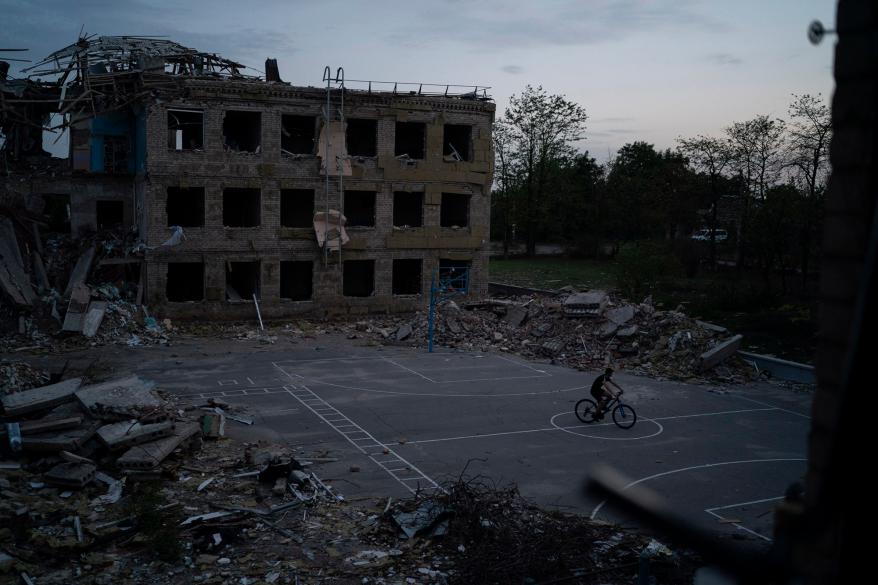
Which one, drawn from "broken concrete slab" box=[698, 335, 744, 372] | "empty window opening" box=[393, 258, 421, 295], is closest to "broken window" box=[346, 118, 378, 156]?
"empty window opening" box=[393, 258, 421, 295]

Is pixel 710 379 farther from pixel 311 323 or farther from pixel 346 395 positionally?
pixel 311 323

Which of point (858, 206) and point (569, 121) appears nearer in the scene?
point (858, 206)

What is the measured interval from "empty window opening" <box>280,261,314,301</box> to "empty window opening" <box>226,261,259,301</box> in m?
2.41

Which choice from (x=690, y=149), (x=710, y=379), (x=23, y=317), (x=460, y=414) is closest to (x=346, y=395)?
(x=460, y=414)

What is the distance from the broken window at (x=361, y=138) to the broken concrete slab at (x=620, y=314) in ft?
54.2

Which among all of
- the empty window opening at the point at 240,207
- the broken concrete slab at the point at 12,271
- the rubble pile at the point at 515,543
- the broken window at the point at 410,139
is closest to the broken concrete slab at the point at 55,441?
the rubble pile at the point at 515,543

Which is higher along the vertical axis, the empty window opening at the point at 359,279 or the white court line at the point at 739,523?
the empty window opening at the point at 359,279

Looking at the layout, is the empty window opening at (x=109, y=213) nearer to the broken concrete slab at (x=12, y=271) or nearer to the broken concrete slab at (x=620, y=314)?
the broken concrete slab at (x=12, y=271)

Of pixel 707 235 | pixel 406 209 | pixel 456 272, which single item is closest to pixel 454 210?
pixel 406 209

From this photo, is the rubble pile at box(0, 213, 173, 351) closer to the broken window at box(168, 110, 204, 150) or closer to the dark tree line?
the broken window at box(168, 110, 204, 150)

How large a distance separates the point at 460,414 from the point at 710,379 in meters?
10.2

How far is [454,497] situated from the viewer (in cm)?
1203

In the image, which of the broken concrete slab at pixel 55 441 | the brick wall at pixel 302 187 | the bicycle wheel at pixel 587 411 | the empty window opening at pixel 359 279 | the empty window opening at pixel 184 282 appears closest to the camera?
the broken concrete slab at pixel 55 441

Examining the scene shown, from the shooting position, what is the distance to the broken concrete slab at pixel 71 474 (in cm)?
1330
